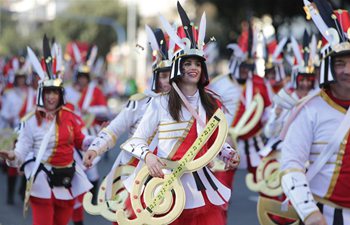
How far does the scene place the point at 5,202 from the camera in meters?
11.1

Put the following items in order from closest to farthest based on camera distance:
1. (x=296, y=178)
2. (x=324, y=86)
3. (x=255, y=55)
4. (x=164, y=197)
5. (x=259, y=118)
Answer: (x=296, y=178)
(x=324, y=86)
(x=164, y=197)
(x=259, y=118)
(x=255, y=55)


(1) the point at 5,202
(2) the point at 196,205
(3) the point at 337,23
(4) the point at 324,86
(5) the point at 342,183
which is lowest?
(1) the point at 5,202

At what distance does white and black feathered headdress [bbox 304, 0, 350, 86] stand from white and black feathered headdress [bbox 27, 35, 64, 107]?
3501 millimetres

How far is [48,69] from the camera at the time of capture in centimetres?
745

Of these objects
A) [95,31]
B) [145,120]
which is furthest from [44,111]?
[95,31]

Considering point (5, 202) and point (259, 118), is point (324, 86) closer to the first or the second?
point (259, 118)

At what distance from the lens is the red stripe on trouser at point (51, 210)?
688 cm

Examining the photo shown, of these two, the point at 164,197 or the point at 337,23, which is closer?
the point at 337,23

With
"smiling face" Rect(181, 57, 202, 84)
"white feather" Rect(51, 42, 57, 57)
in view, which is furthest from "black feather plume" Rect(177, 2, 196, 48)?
"white feather" Rect(51, 42, 57, 57)

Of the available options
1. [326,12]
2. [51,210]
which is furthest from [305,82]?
[326,12]

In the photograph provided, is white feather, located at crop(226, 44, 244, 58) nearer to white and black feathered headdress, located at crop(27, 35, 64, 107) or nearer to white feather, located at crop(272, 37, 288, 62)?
white feather, located at crop(272, 37, 288, 62)

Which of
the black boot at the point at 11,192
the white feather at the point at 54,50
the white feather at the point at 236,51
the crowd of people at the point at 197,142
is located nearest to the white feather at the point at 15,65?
the black boot at the point at 11,192

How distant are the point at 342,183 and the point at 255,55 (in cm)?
654

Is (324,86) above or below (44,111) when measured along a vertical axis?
above
